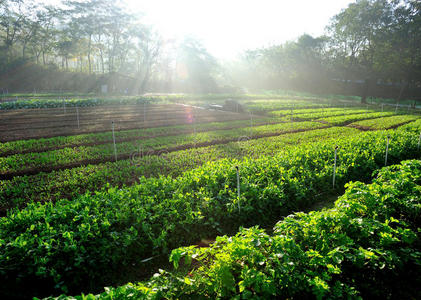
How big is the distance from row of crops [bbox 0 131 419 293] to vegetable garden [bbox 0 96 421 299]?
1.0 inches

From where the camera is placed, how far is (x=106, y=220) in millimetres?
5027

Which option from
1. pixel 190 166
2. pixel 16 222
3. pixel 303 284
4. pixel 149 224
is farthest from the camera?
pixel 190 166

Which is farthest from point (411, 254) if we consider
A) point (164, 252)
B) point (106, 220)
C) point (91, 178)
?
point (91, 178)

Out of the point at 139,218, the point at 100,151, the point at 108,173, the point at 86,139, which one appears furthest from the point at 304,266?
the point at 86,139

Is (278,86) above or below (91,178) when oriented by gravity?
above

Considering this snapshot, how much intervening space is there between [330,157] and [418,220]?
160 inches

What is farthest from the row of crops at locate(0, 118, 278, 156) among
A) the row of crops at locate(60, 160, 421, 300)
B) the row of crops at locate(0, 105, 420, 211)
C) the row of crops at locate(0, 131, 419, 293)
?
the row of crops at locate(60, 160, 421, 300)

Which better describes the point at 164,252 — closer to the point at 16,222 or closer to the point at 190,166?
the point at 16,222

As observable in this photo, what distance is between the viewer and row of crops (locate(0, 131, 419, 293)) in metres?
4.23

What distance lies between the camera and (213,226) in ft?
19.5

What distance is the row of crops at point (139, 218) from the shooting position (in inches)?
167

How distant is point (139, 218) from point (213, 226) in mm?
1588

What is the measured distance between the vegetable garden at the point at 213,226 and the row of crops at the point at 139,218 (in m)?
0.02

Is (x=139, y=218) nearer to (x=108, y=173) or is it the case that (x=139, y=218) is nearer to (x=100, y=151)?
(x=108, y=173)
